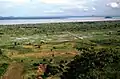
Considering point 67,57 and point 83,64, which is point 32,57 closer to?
point 67,57

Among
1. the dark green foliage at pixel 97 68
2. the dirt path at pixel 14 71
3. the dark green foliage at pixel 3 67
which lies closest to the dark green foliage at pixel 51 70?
the dark green foliage at pixel 97 68

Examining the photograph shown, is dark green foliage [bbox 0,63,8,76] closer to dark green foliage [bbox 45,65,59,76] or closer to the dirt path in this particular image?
the dirt path

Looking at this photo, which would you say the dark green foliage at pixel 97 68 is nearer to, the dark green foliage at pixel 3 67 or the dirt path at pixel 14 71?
the dirt path at pixel 14 71

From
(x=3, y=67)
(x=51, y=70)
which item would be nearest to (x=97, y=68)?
(x=51, y=70)

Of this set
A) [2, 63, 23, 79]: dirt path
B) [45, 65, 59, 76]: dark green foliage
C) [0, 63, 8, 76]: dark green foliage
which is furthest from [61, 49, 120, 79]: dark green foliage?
[0, 63, 8, 76]: dark green foliage

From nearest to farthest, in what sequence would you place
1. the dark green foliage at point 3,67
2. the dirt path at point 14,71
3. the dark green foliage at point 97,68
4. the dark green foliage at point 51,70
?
the dark green foliage at point 97,68 < the dirt path at point 14,71 < the dark green foliage at point 51,70 < the dark green foliage at point 3,67

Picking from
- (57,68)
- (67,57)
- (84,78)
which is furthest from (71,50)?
(84,78)
